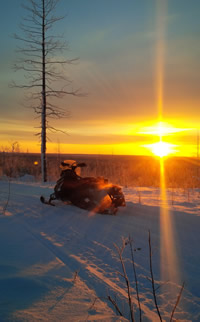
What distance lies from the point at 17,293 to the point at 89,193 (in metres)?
4.49

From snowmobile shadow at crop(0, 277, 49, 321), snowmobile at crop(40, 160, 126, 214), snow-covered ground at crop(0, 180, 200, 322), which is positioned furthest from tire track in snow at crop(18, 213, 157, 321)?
snowmobile at crop(40, 160, 126, 214)

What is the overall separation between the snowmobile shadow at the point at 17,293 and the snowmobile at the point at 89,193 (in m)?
4.01

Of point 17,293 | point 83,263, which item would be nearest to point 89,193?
point 83,263

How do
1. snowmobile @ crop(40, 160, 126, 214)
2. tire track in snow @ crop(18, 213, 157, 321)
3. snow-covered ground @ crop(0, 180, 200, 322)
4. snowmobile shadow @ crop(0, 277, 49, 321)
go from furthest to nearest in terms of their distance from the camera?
snowmobile @ crop(40, 160, 126, 214) → tire track in snow @ crop(18, 213, 157, 321) → snow-covered ground @ crop(0, 180, 200, 322) → snowmobile shadow @ crop(0, 277, 49, 321)

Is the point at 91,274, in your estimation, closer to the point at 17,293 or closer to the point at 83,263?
the point at 83,263

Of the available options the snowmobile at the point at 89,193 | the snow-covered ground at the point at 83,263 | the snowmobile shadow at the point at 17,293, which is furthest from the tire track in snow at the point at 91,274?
the snowmobile at the point at 89,193

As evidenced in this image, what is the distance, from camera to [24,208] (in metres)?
7.15

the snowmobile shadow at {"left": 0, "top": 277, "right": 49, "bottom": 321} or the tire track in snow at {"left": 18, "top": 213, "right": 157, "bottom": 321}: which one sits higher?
the snowmobile shadow at {"left": 0, "top": 277, "right": 49, "bottom": 321}

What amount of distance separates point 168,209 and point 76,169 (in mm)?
2878

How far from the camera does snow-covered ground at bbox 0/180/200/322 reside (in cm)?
252

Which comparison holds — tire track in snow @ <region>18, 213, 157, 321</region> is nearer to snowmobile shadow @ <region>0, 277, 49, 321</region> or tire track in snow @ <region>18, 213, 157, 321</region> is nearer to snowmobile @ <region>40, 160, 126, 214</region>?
snowmobile shadow @ <region>0, 277, 49, 321</region>

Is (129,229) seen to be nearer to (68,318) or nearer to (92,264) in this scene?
(92,264)

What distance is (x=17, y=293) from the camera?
8.54ft

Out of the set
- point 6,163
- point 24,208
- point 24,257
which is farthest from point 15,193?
point 6,163
